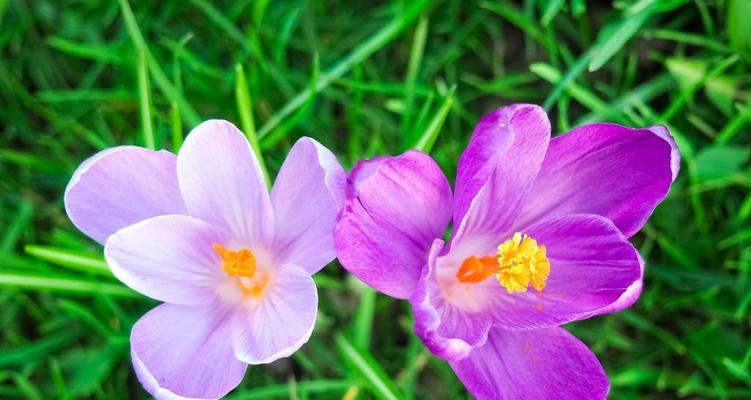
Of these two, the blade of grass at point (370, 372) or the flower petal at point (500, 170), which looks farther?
the blade of grass at point (370, 372)

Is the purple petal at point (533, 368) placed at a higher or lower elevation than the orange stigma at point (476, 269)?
lower

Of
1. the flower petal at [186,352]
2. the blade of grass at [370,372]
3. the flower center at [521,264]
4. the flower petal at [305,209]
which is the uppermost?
the flower petal at [305,209]

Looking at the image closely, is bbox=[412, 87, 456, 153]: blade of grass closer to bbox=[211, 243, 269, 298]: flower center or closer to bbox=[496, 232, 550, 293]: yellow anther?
bbox=[496, 232, 550, 293]: yellow anther

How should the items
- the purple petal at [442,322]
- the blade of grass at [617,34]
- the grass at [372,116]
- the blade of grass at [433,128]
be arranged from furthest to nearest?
the grass at [372,116], the blade of grass at [617,34], the blade of grass at [433,128], the purple petal at [442,322]

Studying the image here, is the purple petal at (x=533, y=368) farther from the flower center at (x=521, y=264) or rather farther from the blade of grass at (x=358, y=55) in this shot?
the blade of grass at (x=358, y=55)

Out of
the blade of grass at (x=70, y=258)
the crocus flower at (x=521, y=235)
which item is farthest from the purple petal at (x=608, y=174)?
the blade of grass at (x=70, y=258)

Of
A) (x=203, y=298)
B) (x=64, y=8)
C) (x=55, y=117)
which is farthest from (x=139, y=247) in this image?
(x=64, y=8)

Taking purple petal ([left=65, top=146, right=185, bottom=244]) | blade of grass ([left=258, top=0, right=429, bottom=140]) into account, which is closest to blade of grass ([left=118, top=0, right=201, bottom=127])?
blade of grass ([left=258, top=0, right=429, bottom=140])

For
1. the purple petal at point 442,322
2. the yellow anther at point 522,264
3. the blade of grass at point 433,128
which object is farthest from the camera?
the blade of grass at point 433,128
